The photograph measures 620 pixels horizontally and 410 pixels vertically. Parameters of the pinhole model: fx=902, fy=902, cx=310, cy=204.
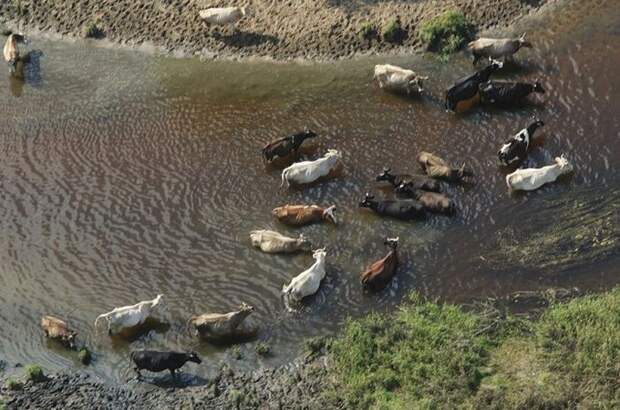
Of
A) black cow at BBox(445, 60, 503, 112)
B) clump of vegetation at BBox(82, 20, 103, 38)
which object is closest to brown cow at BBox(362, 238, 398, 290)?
black cow at BBox(445, 60, 503, 112)

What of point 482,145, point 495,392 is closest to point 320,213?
point 482,145

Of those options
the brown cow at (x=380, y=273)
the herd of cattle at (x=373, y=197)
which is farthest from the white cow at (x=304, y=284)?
the brown cow at (x=380, y=273)

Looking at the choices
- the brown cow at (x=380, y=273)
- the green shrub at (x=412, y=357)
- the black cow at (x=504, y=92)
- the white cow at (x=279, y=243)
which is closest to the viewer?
the green shrub at (x=412, y=357)

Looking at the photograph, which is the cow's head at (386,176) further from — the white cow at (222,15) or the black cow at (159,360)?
the white cow at (222,15)

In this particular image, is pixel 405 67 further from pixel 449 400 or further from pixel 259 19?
pixel 449 400

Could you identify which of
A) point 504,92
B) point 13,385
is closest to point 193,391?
point 13,385
